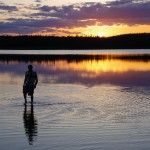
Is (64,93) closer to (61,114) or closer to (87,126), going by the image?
(61,114)

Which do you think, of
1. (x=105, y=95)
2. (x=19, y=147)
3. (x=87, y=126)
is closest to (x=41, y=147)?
(x=19, y=147)

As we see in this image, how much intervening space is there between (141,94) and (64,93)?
4.28 metres

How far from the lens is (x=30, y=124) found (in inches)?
573

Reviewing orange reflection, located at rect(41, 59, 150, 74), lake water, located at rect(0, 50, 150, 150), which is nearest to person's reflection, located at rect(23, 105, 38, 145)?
lake water, located at rect(0, 50, 150, 150)

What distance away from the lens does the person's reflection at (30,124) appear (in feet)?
41.5

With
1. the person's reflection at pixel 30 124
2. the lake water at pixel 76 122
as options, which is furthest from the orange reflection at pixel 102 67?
the person's reflection at pixel 30 124

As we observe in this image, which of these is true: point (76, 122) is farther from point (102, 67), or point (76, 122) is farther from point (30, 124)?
point (102, 67)

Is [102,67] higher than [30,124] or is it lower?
lower

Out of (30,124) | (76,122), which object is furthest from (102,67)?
(30,124)

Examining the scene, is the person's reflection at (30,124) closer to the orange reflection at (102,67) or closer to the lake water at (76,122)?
the lake water at (76,122)

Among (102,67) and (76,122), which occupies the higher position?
(76,122)

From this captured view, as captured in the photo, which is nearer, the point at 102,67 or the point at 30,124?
the point at 30,124

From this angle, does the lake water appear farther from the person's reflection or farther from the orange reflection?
the orange reflection

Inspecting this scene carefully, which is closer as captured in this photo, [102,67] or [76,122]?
[76,122]
